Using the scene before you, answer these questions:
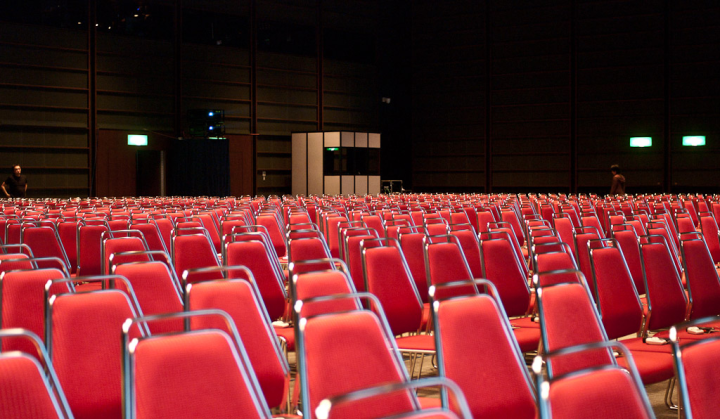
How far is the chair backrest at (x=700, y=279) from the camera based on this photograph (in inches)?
179

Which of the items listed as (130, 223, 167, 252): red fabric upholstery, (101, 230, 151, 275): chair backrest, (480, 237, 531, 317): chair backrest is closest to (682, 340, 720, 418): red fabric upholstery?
(480, 237, 531, 317): chair backrest

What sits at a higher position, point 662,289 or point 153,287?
point 153,287

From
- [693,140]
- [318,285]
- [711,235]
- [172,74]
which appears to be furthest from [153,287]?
[693,140]

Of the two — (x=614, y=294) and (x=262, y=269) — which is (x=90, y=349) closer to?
(x=262, y=269)

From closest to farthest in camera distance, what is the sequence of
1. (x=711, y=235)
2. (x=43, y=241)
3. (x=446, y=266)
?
(x=446, y=266)
(x=43, y=241)
(x=711, y=235)

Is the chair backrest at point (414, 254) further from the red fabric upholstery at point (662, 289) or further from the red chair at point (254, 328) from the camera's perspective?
the red chair at point (254, 328)

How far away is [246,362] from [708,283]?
11.4 feet

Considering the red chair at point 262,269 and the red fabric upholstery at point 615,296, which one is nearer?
the red fabric upholstery at point 615,296

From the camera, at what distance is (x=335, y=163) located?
22.9 meters

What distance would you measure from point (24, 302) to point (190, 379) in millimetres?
1539

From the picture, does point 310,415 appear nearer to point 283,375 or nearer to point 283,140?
point 283,375

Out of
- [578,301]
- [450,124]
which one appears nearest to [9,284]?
[578,301]

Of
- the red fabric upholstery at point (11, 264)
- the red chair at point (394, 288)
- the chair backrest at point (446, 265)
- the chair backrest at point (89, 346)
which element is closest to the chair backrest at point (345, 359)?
the chair backrest at point (89, 346)

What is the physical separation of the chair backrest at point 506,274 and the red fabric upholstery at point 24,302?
2.50 meters
